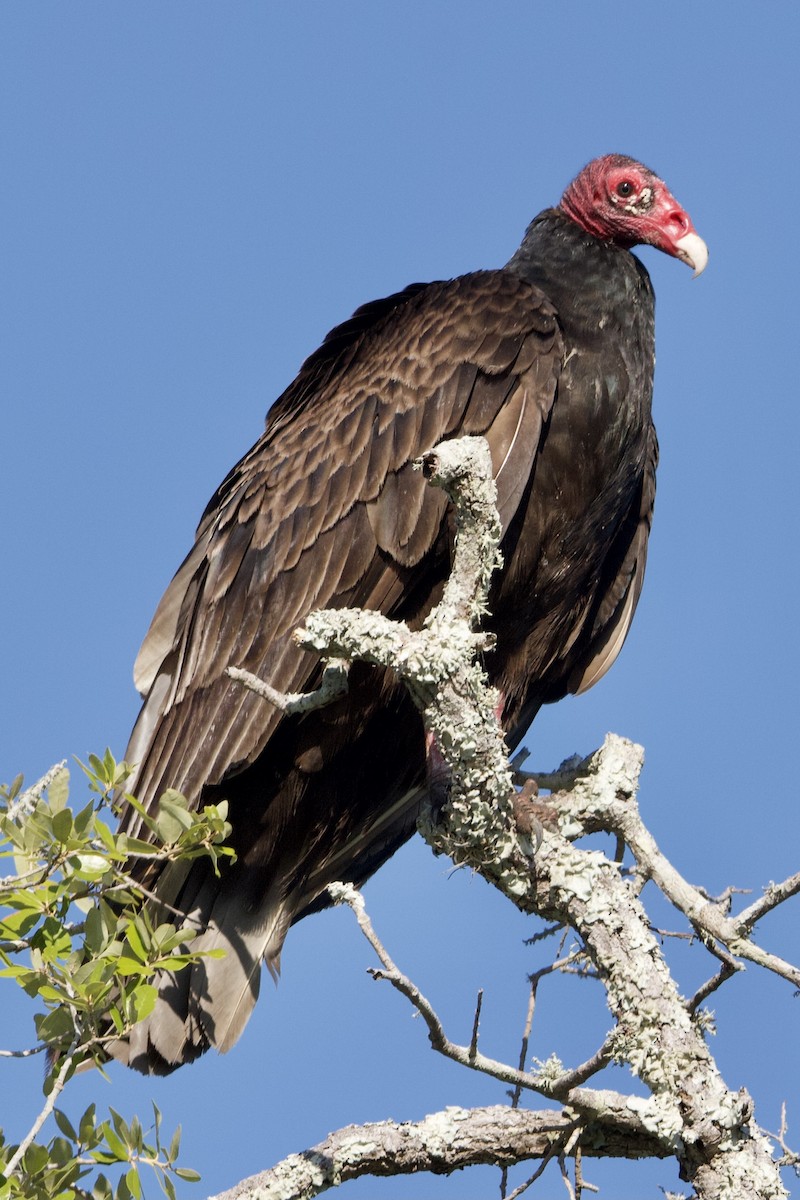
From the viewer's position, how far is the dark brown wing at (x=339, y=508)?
12.0ft

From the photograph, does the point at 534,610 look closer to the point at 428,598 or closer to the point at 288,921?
the point at 428,598

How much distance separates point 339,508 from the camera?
12.4 feet

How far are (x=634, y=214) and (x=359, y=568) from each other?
5.16ft

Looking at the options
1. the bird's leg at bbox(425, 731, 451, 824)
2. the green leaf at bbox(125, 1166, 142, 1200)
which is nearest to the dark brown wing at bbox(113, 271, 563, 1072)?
the bird's leg at bbox(425, 731, 451, 824)

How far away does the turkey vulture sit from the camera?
3672 millimetres

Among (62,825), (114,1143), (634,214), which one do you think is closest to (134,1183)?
(114,1143)

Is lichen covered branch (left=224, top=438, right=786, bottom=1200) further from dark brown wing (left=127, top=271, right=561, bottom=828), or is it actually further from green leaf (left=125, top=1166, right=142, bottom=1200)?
dark brown wing (left=127, top=271, right=561, bottom=828)

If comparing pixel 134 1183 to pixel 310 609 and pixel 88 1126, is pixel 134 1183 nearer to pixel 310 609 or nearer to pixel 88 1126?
pixel 88 1126

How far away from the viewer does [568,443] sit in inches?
148

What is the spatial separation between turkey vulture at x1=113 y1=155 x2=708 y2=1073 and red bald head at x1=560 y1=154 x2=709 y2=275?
0.97 ft

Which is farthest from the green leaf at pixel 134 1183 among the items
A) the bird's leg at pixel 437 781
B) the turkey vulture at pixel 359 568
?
the turkey vulture at pixel 359 568

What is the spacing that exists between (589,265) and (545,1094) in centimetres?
240

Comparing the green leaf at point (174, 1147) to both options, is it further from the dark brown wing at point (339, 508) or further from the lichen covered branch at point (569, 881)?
the dark brown wing at point (339, 508)

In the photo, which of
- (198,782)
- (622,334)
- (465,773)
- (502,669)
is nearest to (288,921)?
(198,782)
